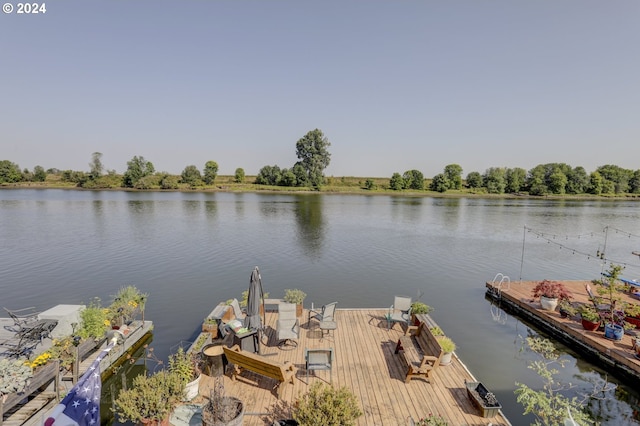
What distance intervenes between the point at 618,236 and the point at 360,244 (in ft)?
111

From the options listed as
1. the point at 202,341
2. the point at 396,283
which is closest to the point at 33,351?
the point at 202,341

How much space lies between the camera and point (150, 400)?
18.7 ft

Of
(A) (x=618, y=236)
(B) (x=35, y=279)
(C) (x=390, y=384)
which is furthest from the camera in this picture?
(A) (x=618, y=236)

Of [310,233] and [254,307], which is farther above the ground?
[254,307]

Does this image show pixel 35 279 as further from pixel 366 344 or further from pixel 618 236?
pixel 618 236

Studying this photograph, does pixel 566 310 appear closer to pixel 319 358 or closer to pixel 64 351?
pixel 319 358

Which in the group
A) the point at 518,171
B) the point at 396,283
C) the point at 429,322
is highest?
the point at 518,171

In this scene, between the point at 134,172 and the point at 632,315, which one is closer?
the point at 632,315

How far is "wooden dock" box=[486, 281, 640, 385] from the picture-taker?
34.8 feet

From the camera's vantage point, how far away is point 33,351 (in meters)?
9.55

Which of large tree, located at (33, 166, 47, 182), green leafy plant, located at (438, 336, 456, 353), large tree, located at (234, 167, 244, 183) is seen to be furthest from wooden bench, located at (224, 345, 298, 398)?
large tree, located at (33, 166, 47, 182)

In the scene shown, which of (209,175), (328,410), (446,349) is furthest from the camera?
(209,175)

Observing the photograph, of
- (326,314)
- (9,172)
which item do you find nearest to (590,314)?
(326,314)

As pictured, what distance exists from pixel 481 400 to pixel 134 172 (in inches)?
4694
